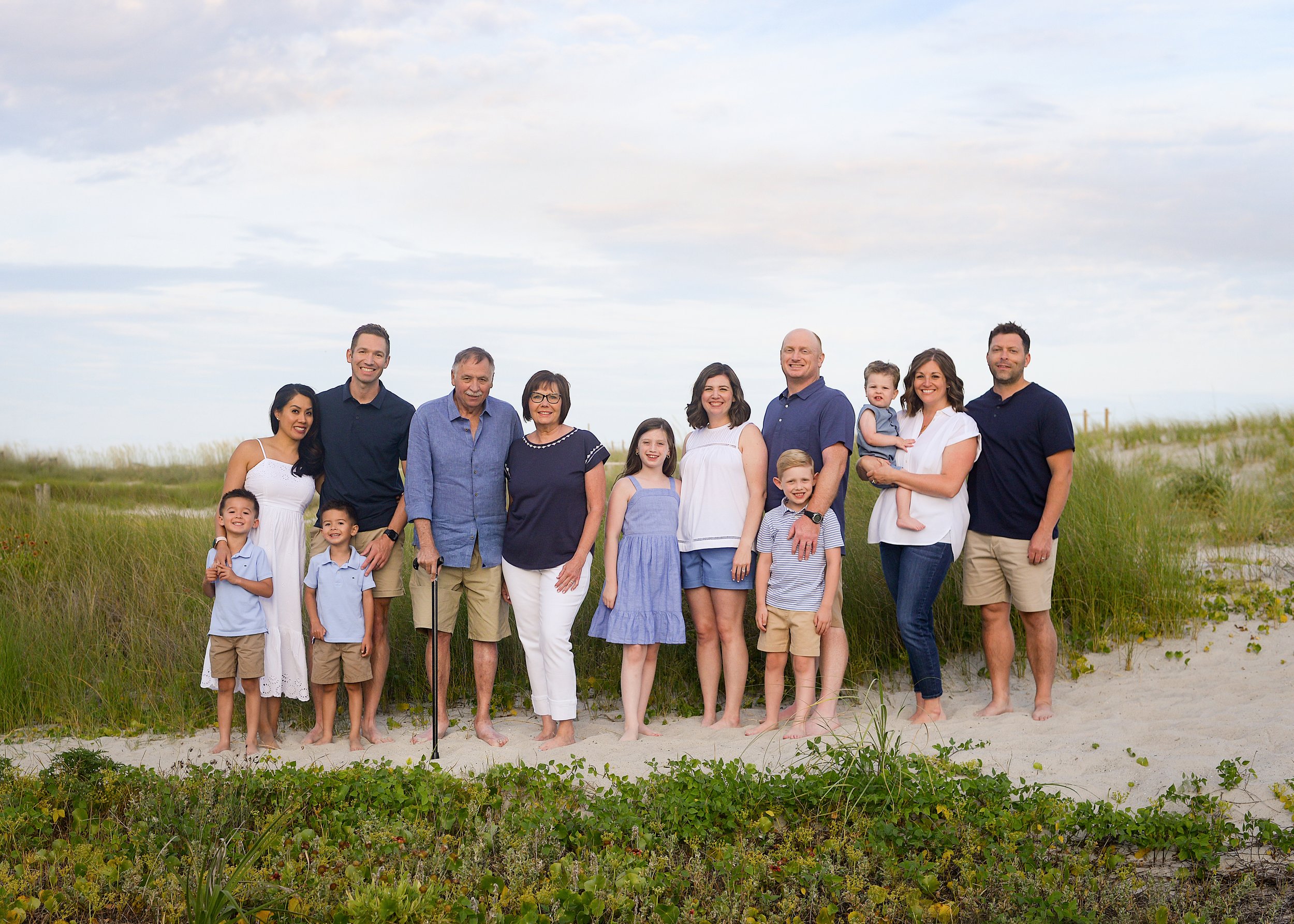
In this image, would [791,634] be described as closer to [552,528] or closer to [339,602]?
[552,528]

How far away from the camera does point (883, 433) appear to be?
6.09 meters

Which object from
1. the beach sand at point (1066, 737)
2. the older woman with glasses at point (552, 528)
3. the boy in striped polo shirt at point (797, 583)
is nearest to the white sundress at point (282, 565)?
the beach sand at point (1066, 737)

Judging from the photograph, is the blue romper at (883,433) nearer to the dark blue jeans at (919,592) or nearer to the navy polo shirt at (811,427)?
the navy polo shirt at (811,427)

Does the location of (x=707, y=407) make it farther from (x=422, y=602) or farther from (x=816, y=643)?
(x=422, y=602)

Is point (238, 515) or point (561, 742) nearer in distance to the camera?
point (238, 515)

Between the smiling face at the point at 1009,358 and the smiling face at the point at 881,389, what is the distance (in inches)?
25.5

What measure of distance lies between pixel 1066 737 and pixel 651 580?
275 cm

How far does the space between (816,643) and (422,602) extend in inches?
100

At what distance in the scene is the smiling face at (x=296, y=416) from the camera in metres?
6.08

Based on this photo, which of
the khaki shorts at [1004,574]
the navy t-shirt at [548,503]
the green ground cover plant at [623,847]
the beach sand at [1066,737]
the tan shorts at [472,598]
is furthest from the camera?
the tan shorts at [472,598]

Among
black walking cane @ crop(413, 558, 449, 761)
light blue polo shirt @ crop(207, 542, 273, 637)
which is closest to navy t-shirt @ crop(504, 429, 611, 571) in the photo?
black walking cane @ crop(413, 558, 449, 761)

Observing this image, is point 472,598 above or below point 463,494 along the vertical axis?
below

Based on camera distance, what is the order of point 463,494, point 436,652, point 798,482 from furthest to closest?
point 436,652 → point 463,494 → point 798,482

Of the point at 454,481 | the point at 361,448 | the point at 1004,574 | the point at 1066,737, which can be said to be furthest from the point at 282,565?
the point at 1066,737
